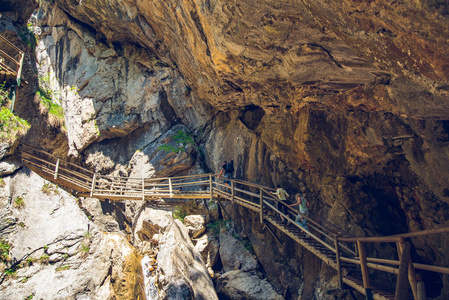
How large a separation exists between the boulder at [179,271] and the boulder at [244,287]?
3.11ft

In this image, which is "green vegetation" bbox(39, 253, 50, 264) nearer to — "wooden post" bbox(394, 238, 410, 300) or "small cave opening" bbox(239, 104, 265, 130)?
"wooden post" bbox(394, 238, 410, 300)

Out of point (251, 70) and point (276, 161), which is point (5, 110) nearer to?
point (251, 70)

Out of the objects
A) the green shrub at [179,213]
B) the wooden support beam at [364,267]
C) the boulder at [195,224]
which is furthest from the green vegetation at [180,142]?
the wooden support beam at [364,267]

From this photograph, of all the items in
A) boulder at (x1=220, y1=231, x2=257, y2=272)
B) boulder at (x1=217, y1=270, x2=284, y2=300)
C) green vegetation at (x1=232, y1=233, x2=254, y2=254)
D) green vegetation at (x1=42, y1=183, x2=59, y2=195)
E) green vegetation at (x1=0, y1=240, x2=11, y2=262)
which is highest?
green vegetation at (x1=42, y1=183, x2=59, y2=195)

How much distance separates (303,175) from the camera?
10.1 m

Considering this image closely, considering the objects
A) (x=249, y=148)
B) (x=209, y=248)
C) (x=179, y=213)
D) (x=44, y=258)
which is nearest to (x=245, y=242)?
(x=209, y=248)

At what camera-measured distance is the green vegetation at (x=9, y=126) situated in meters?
8.62

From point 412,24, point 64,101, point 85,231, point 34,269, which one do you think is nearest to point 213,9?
point 412,24

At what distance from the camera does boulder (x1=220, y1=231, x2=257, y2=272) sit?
Answer: 1020 centimetres

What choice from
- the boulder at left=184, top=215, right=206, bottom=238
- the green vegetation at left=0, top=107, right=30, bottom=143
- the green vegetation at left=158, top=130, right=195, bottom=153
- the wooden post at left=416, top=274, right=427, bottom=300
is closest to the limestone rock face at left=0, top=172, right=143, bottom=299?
the green vegetation at left=0, top=107, right=30, bottom=143

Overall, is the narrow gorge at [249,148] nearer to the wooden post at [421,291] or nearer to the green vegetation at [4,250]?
the green vegetation at [4,250]

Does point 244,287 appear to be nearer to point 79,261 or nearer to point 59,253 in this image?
point 79,261

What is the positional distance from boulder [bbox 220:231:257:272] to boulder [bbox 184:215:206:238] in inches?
39.1

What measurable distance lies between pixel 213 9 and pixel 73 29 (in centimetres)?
1249
